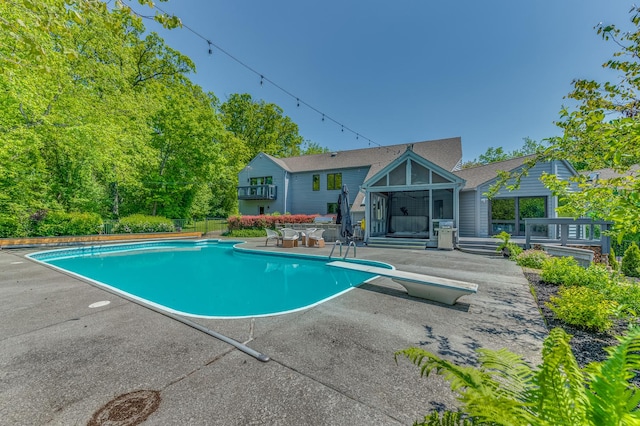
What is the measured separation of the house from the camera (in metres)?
13.2

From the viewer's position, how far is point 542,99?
11.0m

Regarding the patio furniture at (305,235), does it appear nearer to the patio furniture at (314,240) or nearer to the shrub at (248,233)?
the patio furniture at (314,240)

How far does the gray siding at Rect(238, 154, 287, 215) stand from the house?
90 mm

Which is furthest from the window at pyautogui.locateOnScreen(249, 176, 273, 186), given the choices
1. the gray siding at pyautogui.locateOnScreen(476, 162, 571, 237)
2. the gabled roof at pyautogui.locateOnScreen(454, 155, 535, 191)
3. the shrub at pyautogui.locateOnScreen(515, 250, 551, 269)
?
the shrub at pyautogui.locateOnScreen(515, 250, 551, 269)

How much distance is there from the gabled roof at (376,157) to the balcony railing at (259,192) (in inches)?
92.1

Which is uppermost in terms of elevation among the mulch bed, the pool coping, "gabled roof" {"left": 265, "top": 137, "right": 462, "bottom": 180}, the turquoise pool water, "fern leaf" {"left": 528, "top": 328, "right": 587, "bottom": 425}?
"gabled roof" {"left": 265, "top": 137, "right": 462, "bottom": 180}

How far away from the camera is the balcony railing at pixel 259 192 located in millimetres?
22906

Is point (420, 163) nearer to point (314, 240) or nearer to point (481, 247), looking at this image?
point (481, 247)

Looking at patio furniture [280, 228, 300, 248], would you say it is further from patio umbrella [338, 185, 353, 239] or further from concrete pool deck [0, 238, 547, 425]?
concrete pool deck [0, 238, 547, 425]

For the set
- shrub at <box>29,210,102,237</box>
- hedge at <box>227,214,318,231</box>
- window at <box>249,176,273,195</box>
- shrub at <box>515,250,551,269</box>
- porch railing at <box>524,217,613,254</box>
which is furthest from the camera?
window at <box>249,176,273,195</box>

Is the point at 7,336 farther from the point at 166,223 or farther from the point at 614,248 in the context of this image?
the point at 166,223

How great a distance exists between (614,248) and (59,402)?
14543mm

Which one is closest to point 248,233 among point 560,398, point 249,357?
point 249,357

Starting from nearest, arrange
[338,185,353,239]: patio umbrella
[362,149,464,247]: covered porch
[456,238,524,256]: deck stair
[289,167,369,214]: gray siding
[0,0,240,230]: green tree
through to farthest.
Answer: [456,238,524,256]: deck stair, [338,185,353,239]: patio umbrella, [0,0,240,230]: green tree, [362,149,464,247]: covered porch, [289,167,369,214]: gray siding
